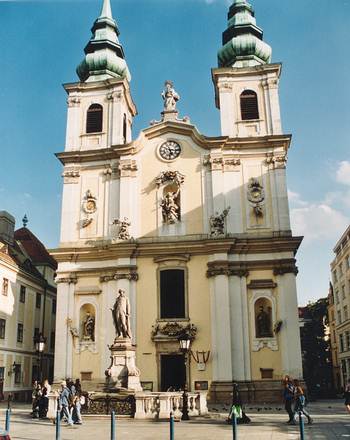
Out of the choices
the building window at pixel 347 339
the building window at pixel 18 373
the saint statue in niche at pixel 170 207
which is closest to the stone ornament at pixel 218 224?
the saint statue in niche at pixel 170 207

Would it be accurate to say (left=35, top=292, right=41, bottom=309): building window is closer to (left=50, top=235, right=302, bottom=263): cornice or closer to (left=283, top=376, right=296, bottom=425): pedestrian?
(left=50, top=235, right=302, bottom=263): cornice

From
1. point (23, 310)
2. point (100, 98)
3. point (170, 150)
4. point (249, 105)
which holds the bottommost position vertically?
point (23, 310)

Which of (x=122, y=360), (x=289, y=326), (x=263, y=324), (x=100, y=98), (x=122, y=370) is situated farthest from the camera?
(x=100, y=98)

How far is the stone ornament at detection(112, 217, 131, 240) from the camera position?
32.0m

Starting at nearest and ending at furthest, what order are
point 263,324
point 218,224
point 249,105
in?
point 263,324
point 218,224
point 249,105

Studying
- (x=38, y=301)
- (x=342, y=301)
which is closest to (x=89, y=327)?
(x=38, y=301)

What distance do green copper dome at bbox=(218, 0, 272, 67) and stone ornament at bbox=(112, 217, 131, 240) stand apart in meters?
14.2

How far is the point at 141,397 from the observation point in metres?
19.8

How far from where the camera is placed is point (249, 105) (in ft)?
117

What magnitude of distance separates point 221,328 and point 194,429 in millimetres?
13258

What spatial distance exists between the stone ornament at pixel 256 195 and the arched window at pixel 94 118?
456 inches

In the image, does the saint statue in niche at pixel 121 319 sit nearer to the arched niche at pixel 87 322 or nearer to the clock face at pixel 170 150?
the arched niche at pixel 87 322

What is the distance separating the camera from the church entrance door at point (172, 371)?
30.2m

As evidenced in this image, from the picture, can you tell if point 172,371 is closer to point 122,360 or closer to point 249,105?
point 122,360
